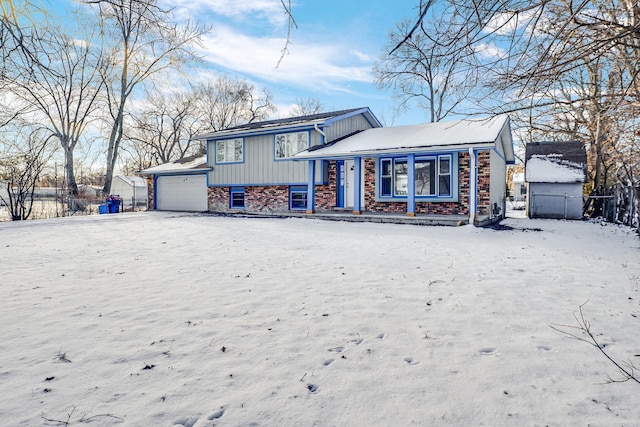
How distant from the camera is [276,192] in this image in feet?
50.9

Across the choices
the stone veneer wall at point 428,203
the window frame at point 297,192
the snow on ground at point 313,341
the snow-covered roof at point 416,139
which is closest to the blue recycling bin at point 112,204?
the window frame at point 297,192

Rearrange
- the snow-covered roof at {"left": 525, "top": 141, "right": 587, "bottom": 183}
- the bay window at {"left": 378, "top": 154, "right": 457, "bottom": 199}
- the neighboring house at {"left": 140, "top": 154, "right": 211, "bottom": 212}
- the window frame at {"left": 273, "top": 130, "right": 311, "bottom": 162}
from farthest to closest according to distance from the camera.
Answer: the neighboring house at {"left": 140, "top": 154, "right": 211, "bottom": 212} → the snow-covered roof at {"left": 525, "top": 141, "right": 587, "bottom": 183} → the window frame at {"left": 273, "top": 130, "right": 311, "bottom": 162} → the bay window at {"left": 378, "top": 154, "right": 457, "bottom": 199}

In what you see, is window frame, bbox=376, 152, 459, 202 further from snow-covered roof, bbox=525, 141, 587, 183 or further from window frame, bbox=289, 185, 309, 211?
snow-covered roof, bbox=525, 141, 587, 183

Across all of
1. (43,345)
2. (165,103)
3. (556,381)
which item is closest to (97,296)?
(43,345)

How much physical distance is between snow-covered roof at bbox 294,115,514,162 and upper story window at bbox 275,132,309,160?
934 millimetres

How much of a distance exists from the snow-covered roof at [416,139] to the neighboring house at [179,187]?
7291mm

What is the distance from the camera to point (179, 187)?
1917 centimetres

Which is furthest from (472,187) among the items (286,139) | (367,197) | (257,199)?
(257,199)

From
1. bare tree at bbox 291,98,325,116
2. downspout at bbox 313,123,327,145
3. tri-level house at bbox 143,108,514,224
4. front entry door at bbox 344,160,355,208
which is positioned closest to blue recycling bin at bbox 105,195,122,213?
tri-level house at bbox 143,108,514,224

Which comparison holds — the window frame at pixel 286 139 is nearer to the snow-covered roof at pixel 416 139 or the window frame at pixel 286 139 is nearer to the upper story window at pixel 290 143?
the upper story window at pixel 290 143

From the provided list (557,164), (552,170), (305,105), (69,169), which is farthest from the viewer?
(305,105)

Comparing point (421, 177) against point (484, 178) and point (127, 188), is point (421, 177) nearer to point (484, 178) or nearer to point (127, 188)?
point (484, 178)

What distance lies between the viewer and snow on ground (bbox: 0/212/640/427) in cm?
201

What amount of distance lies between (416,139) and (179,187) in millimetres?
13610
